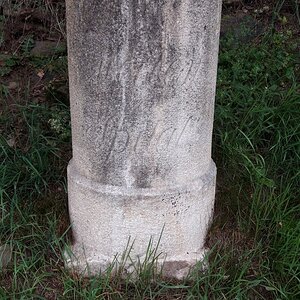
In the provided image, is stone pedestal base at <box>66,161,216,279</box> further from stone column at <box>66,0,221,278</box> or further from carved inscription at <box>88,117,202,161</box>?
carved inscription at <box>88,117,202,161</box>

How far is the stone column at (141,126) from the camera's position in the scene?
2.34 meters

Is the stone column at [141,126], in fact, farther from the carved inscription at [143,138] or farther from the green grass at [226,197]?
the green grass at [226,197]

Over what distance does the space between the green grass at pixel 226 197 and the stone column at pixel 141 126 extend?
0.13 m

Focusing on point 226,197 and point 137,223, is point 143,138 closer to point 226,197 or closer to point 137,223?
point 137,223

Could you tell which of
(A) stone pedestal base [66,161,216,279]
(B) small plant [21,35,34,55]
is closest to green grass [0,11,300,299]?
(A) stone pedestal base [66,161,216,279]

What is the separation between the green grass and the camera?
2.64 metres

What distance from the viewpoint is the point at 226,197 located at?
305cm

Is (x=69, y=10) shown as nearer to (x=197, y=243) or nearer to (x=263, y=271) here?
(x=197, y=243)

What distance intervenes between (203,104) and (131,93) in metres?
0.34

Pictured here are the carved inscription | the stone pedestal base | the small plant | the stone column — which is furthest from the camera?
the small plant

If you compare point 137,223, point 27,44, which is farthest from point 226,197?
point 27,44

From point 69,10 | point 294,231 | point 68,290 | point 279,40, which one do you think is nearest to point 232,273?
point 294,231

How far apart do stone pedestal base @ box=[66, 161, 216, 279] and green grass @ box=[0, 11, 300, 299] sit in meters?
0.09

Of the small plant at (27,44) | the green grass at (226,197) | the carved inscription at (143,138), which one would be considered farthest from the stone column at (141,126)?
the small plant at (27,44)
